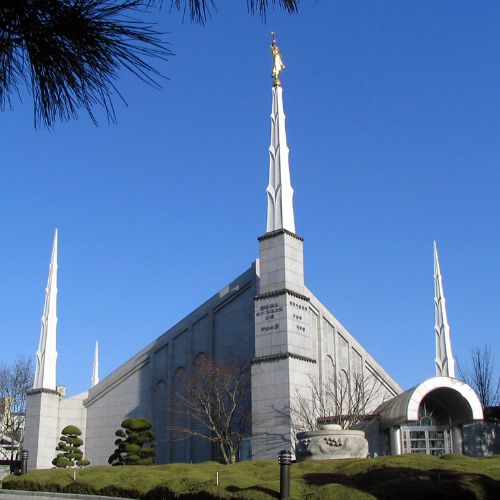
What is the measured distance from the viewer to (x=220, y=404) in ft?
135

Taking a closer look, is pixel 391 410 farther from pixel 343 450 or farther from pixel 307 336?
pixel 343 450

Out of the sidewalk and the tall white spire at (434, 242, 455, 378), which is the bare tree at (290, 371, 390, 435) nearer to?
the tall white spire at (434, 242, 455, 378)

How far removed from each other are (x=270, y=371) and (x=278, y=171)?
11858 millimetres

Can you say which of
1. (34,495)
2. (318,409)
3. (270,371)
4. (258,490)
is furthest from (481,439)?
(258,490)

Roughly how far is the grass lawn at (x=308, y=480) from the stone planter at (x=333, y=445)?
2307mm

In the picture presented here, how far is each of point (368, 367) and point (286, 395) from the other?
52.3 feet

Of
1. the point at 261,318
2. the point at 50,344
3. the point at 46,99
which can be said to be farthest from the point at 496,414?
the point at 46,99

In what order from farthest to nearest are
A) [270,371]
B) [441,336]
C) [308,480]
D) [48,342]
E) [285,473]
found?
[441,336], [48,342], [270,371], [308,480], [285,473]

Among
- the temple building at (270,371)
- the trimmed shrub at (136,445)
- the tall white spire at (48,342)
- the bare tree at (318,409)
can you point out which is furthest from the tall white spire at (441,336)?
the tall white spire at (48,342)

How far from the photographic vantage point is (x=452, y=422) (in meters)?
36.7

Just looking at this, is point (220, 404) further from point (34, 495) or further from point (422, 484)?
point (422, 484)

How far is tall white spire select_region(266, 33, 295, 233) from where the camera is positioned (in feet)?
135

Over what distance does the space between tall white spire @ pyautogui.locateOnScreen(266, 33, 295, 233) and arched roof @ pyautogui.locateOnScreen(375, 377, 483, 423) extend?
1152 cm

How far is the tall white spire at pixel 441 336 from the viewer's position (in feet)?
167
